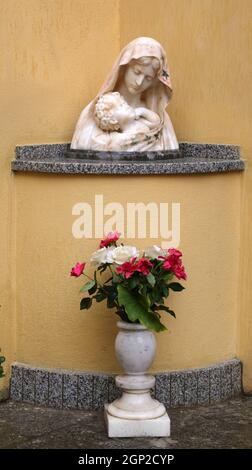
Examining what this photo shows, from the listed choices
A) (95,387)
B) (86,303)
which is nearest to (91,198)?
(86,303)

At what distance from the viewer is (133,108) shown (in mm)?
6004

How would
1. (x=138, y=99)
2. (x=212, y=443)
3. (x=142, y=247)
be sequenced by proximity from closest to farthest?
(x=212, y=443)
(x=142, y=247)
(x=138, y=99)

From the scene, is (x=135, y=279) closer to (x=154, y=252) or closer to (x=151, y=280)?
(x=151, y=280)

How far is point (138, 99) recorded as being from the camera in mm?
6039

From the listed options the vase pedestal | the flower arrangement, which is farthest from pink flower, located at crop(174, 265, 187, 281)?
the vase pedestal

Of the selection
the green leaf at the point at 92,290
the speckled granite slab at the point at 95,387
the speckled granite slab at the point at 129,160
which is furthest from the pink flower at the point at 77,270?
the speckled granite slab at the point at 95,387

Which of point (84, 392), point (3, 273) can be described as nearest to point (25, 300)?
point (3, 273)

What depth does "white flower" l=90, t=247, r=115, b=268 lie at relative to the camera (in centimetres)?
535

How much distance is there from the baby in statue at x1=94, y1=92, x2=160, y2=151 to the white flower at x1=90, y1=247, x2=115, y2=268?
0.71 meters

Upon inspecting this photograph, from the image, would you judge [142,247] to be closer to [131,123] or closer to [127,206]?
[127,206]

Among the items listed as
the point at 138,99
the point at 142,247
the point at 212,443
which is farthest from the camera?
the point at 138,99

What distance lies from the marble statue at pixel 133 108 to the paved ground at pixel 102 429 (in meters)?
1.46

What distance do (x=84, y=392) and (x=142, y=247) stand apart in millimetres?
848

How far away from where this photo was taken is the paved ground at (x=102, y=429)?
528 cm
